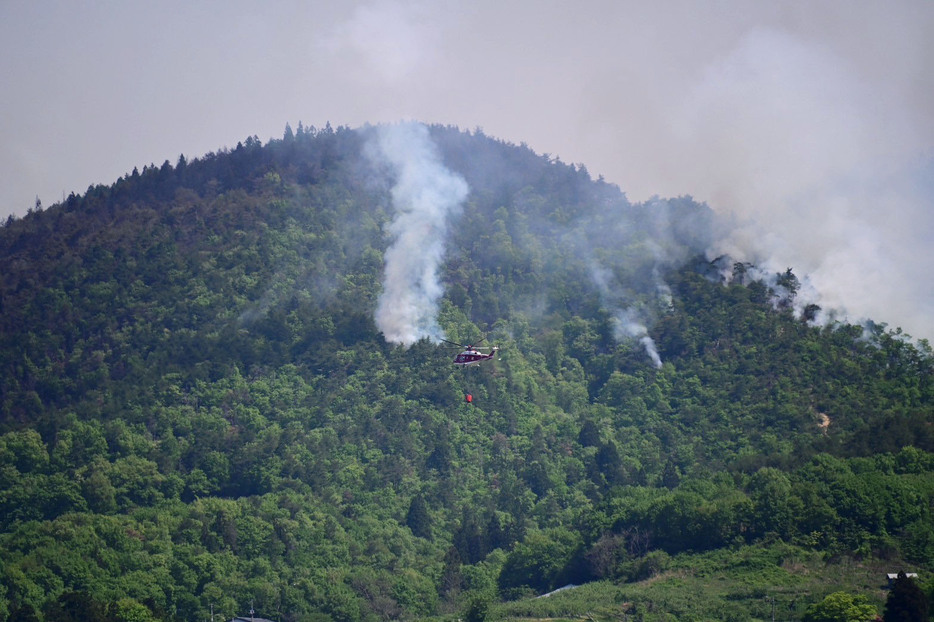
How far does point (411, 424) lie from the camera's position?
16375cm

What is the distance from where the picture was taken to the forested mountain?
127 metres

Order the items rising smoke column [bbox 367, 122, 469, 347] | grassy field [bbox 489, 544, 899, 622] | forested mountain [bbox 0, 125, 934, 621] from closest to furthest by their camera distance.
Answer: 1. grassy field [bbox 489, 544, 899, 622]
2. forested mountain [bbox 0, 125, 934, 621]
3. rising smoke column [bbox 367, 122, 469, 347]

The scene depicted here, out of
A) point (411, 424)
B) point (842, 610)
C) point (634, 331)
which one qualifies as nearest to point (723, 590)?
point (842, 610)

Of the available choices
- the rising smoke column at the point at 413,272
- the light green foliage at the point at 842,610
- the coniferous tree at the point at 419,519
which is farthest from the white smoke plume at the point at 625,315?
the light green foliage at the point at 842,610

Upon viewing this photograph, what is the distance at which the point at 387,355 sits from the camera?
174250mm

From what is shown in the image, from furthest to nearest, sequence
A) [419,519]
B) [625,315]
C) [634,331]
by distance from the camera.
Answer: [625,315]
[634,331]
[419,519]

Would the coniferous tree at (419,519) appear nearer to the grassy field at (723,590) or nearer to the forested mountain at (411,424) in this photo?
the forested mountain at (411,424)

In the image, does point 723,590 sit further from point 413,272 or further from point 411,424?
point 413,272

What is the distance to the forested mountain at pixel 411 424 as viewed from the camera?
416 ft

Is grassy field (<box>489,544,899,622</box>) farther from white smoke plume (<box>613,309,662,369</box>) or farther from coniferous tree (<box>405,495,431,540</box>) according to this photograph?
white smoke plume (<box>613,309,662,369</box>)

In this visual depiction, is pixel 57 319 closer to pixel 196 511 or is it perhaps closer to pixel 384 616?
pixel 196 511

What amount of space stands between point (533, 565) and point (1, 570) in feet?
146

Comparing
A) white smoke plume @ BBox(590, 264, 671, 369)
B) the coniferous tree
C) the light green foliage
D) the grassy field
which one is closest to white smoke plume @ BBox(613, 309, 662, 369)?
white smoke plume @ BBox(590, 264, 671, 369)

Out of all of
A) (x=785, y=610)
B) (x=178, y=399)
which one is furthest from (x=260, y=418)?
(x=785, y=610)
